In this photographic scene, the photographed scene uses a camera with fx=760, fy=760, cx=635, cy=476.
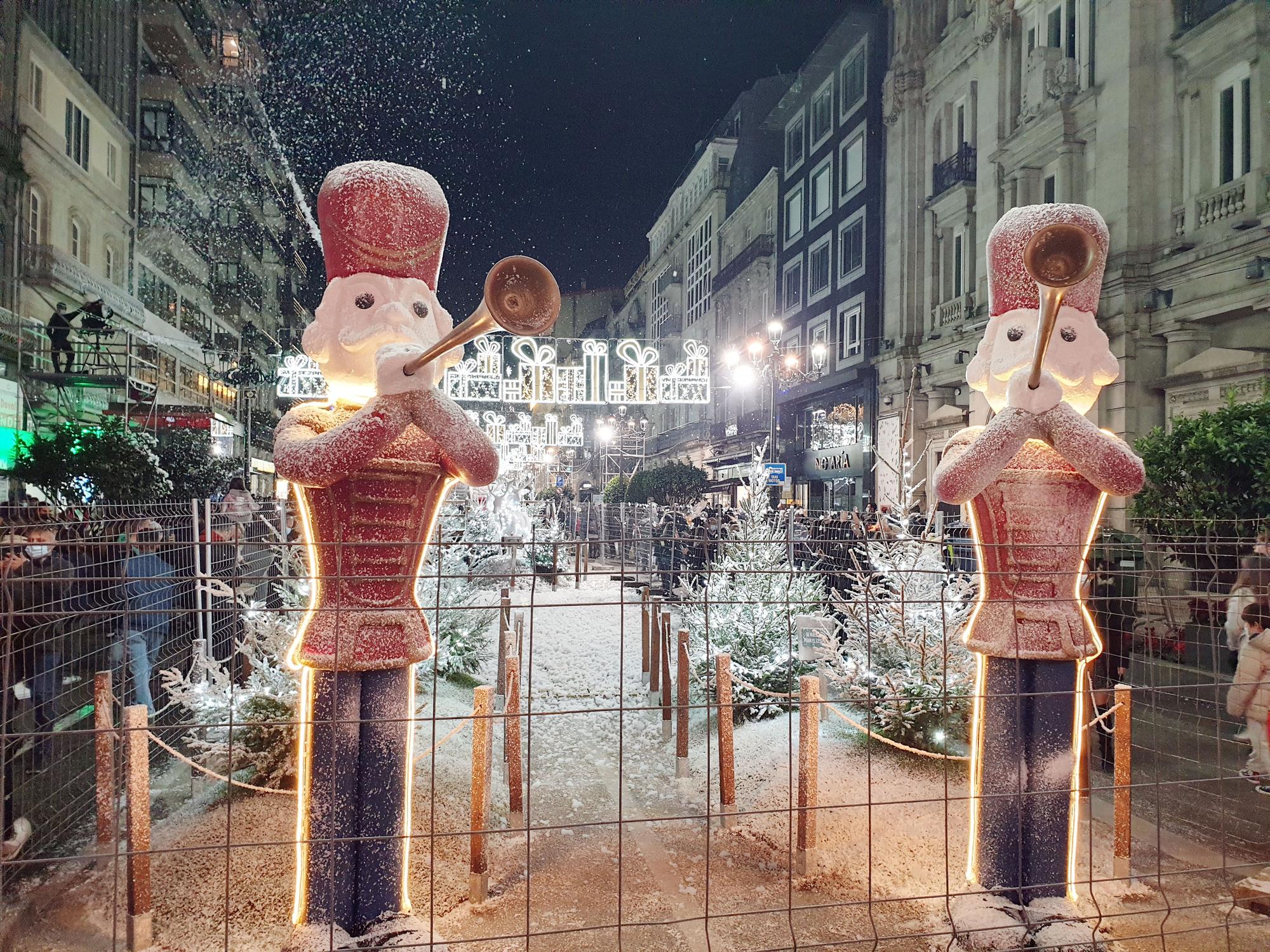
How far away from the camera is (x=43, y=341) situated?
704 inches

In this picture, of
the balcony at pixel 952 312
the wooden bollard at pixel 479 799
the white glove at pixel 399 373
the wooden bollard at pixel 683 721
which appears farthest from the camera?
the balcony at pixel 952 312

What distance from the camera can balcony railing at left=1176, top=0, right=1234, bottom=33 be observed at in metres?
12.2

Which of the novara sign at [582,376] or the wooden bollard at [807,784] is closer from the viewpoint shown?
the wooden bollard at [807,784]

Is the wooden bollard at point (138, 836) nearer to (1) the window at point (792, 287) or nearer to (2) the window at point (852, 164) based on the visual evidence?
(2) the window at point (852, 164)

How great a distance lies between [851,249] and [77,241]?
22507mm

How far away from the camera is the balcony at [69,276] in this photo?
58.2ft

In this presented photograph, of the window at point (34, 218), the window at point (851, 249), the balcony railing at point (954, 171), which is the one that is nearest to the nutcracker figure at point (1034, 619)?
the balcony railing at point (954, 171)

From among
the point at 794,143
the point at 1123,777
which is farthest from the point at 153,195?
the point at 1123,777

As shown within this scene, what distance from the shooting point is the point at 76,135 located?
781 inches

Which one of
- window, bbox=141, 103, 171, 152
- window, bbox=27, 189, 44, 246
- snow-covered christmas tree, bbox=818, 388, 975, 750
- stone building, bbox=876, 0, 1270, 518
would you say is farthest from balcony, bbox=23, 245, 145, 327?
stone building, bbox=876, 0, 1270, 518

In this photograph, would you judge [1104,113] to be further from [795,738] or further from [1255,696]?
[795,738]

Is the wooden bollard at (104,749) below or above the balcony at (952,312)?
below

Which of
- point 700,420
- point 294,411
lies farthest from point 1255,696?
point 700,420

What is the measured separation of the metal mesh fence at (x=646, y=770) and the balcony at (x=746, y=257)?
1062 inches
